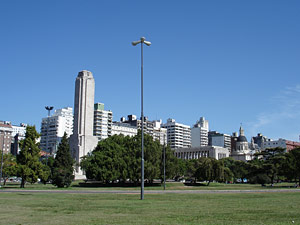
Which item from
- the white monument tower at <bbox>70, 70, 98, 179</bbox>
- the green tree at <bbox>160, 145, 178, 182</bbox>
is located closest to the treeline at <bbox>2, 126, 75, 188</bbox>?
the green tree at <bbox>160, 145, 178, 182</bbox>

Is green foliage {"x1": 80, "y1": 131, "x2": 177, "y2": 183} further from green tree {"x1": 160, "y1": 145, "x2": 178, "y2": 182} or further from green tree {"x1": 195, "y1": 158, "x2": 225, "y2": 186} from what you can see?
green tree {"x1": 195, "y1": 158, "x2": 225, "y2": 186}

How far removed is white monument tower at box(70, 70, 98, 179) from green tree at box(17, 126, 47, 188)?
229ft

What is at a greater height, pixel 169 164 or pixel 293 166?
pixel 169 164

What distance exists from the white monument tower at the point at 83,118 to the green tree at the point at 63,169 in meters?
71.8

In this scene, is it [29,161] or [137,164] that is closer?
[29,161]

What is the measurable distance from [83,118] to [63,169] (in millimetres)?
76735

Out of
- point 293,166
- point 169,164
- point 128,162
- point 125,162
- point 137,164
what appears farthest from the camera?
point 293,166

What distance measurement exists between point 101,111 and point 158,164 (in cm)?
12710

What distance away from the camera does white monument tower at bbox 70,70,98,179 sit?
432 ft

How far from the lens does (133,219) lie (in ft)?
51.3

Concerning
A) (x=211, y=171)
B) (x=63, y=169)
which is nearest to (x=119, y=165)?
(x=63, y=169)

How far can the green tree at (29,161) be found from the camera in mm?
58594

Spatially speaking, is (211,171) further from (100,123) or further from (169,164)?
(100,123)

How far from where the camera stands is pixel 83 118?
133375 millimetres
